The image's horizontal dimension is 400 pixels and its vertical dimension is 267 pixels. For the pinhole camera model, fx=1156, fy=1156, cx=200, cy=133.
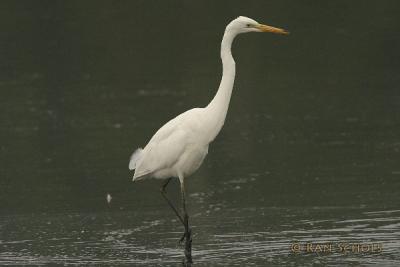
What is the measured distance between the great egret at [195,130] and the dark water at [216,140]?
29.8 inches

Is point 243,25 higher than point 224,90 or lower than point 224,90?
higher

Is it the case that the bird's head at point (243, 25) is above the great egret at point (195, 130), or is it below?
above

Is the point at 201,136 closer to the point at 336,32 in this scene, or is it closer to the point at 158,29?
the point at 336,32

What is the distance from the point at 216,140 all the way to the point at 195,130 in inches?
210

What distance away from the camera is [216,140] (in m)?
16.8

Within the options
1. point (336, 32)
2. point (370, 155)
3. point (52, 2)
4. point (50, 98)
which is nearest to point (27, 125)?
point (50, 98)

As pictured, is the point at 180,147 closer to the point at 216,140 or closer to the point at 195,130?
the point at 195,130

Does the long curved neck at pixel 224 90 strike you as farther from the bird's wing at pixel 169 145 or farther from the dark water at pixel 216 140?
the dark water at pixel 216 140

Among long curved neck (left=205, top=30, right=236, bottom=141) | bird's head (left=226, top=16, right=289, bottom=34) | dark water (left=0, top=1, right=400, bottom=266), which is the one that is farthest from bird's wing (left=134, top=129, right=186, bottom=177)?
bird's head (left=226, top=16, right=289, bottom=34)

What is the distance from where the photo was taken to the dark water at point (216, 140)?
1167cm

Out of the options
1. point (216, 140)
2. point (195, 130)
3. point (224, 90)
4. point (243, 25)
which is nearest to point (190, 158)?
point (195, 130)

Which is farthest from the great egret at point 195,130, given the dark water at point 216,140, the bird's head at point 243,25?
the dark water at point 216,140

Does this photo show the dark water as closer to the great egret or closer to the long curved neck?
the great egret

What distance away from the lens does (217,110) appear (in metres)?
11.4
